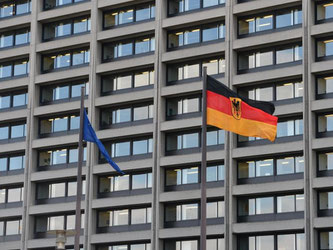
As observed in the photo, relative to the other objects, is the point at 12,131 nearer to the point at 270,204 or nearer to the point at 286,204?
the point at 270,204

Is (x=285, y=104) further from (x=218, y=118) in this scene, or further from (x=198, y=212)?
(x=218, y=118)

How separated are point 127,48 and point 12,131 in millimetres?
13913

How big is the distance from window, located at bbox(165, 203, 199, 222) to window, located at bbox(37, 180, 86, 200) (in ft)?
29.0

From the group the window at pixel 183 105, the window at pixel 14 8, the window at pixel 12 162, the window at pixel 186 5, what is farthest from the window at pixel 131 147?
the window at pixel 14 8

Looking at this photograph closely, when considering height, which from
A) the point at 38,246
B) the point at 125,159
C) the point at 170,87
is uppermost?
the point at 170,87

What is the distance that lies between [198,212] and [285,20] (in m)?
16.8

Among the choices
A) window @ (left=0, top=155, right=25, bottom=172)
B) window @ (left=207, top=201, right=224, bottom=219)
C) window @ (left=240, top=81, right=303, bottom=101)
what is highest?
window @ (left=240, top=81, right=303, bottom=101)

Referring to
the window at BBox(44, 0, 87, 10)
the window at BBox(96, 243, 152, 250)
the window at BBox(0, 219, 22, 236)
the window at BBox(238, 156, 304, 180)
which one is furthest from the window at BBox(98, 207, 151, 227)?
the window at BBox(44, 0, 87, 10)

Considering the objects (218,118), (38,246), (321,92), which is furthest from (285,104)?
(218,118)

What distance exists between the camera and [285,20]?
7612cm

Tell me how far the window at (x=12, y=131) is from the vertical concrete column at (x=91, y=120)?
26.3 ft

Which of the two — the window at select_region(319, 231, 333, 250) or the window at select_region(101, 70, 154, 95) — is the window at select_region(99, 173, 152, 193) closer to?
the window at select_region(101, 70, 154, 95)

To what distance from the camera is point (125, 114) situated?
83.0m

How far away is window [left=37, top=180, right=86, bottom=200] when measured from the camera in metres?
84.5
